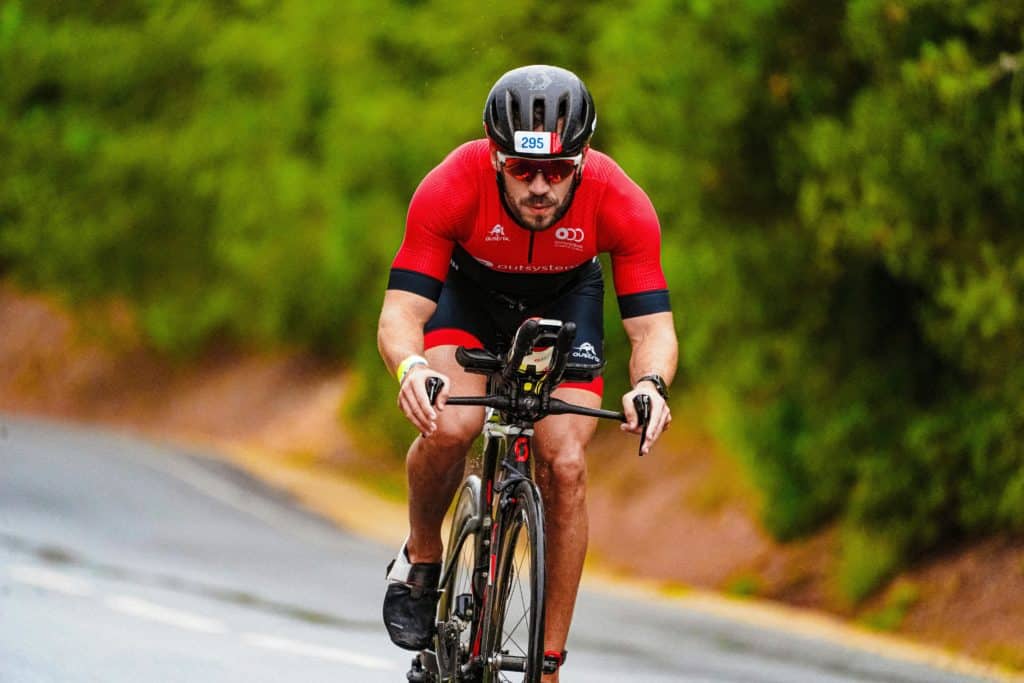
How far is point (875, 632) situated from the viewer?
13453mm

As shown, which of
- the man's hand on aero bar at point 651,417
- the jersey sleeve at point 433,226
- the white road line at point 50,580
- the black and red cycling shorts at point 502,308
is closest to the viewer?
the man's hand on aero bar at point 651,417

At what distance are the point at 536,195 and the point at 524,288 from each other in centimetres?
52

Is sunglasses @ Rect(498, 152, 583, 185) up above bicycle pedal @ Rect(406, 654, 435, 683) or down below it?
above

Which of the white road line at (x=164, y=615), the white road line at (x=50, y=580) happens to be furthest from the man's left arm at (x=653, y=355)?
the white road line at (x=50, y=580)

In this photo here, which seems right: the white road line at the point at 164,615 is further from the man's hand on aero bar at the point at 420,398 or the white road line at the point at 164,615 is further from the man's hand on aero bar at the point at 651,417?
the man's hand on aero bar at the point at 651,417

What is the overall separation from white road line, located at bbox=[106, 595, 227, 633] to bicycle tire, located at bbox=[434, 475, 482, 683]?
152 inches

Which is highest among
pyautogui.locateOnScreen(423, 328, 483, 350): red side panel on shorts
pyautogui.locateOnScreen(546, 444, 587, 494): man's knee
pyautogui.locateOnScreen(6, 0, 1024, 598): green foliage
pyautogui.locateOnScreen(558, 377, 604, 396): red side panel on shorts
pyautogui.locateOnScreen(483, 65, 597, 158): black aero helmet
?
pyautogui.locateOnScreen(6, 0, 1024, 598): green foliage

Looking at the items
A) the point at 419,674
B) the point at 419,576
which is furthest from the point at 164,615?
the point at 419,576

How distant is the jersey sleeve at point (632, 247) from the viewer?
553 centimetres

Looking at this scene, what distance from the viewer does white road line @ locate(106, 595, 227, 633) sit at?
9758mm

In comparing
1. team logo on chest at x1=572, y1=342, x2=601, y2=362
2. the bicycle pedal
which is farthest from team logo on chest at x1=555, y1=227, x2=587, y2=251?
the bicycle pedal

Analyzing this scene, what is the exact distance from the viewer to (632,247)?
5531mm

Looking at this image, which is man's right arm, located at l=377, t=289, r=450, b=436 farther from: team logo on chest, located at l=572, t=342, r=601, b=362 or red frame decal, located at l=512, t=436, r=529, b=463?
team logo on chest, located at l=572, t=342, r=601, b=362

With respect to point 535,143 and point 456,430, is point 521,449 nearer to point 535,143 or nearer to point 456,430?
point 456,430
